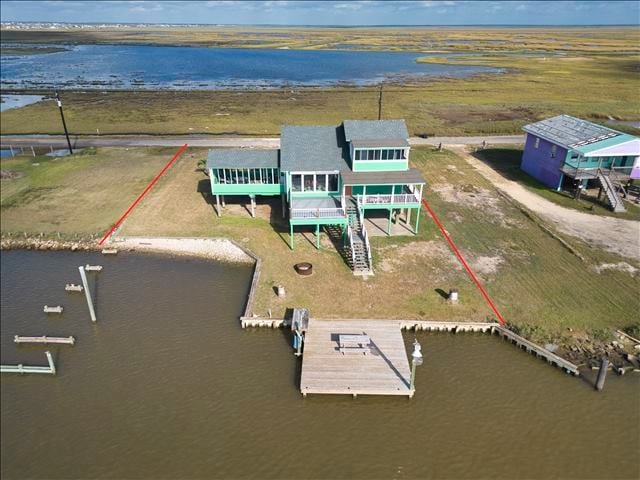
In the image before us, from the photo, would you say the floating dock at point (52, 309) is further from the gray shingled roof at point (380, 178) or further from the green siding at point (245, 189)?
the gray shingled roof at point (380, 178)

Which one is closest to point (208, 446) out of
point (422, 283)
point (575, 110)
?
point (422, 283)

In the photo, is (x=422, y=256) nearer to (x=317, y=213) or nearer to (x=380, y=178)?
(x=380, y=178)

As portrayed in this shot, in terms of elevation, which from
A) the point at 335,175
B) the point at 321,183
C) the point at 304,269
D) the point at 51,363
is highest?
the point at 335,175

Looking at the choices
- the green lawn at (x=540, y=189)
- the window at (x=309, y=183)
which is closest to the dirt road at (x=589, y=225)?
the green lawn at (x=540, y=189)

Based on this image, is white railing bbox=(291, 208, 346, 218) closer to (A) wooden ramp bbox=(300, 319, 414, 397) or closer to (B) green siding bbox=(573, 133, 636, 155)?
(A) wooden ramp bbox=(300, 319, 414, 397)

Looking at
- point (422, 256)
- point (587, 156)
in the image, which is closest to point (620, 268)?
point (422, 256)
